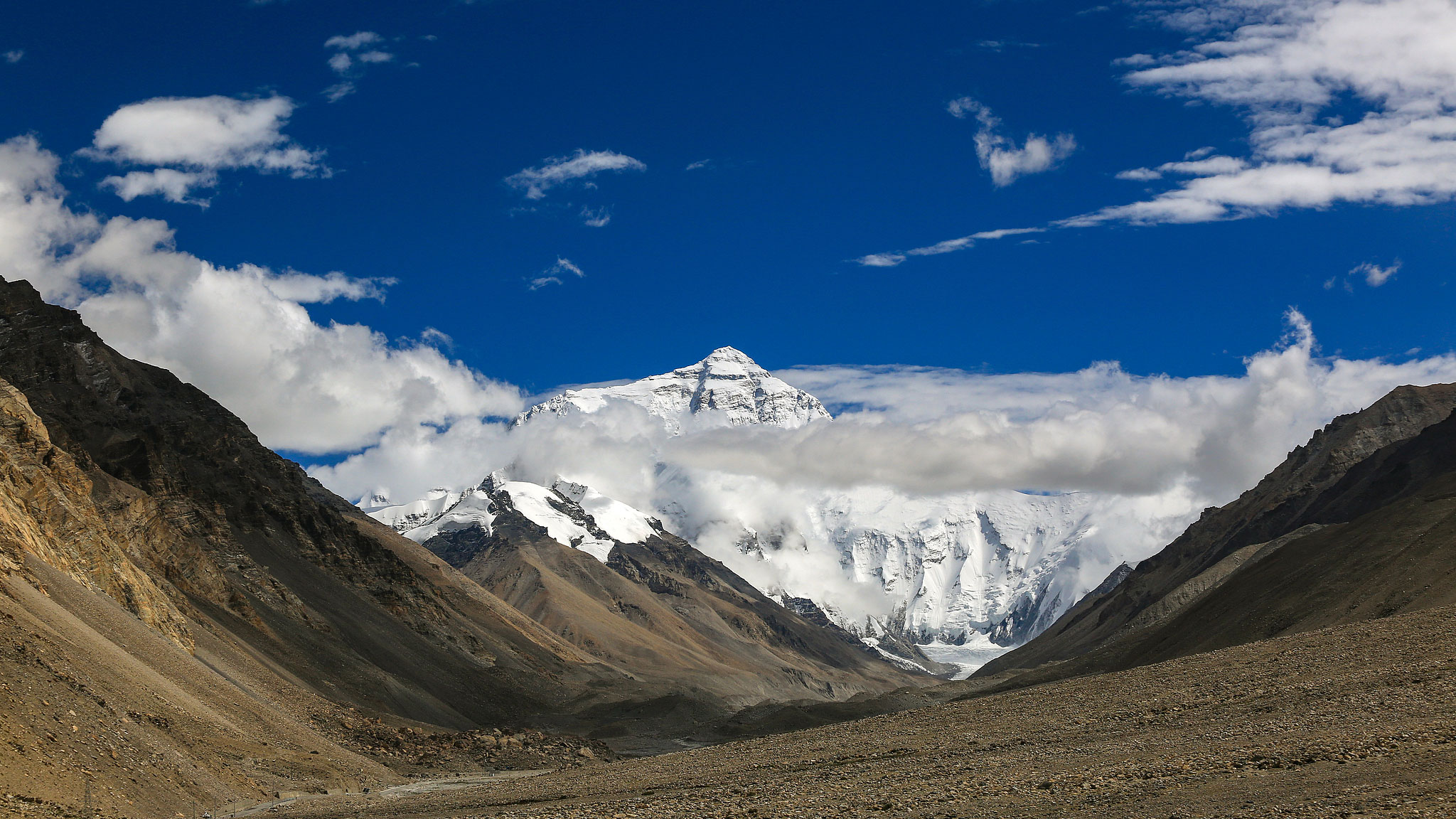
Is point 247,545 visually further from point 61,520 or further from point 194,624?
point 61,520

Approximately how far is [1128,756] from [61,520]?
65.0 m

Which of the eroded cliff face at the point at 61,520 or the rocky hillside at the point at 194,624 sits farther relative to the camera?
the eroded cliff face at the point at 61,520

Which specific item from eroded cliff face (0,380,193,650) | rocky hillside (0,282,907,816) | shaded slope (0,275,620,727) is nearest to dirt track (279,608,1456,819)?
rocky hillside (0,282,907,816)

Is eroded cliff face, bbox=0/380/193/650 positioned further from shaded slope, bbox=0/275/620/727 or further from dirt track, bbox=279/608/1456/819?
dirt track, bbox=279/608/1456/819

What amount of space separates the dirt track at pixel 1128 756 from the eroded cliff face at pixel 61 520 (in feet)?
86.4

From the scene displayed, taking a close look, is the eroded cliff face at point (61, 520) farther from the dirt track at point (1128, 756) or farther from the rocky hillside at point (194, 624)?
the dirt track at point (1128, 756)

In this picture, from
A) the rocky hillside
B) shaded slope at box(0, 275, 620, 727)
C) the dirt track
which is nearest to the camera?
the dirt track

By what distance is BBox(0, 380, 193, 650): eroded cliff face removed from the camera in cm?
6838

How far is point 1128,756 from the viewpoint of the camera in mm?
40875

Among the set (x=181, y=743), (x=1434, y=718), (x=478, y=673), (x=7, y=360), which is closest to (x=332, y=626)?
(x=478, y=673)

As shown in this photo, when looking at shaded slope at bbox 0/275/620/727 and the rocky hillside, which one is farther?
shaded slope at bbox 0/275/620/727

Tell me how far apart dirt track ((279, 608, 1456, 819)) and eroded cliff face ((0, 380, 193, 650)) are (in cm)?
2633

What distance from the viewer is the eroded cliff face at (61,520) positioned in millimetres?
68375

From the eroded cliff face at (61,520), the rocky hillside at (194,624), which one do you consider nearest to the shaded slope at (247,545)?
the rocky hillside at (194,624)
